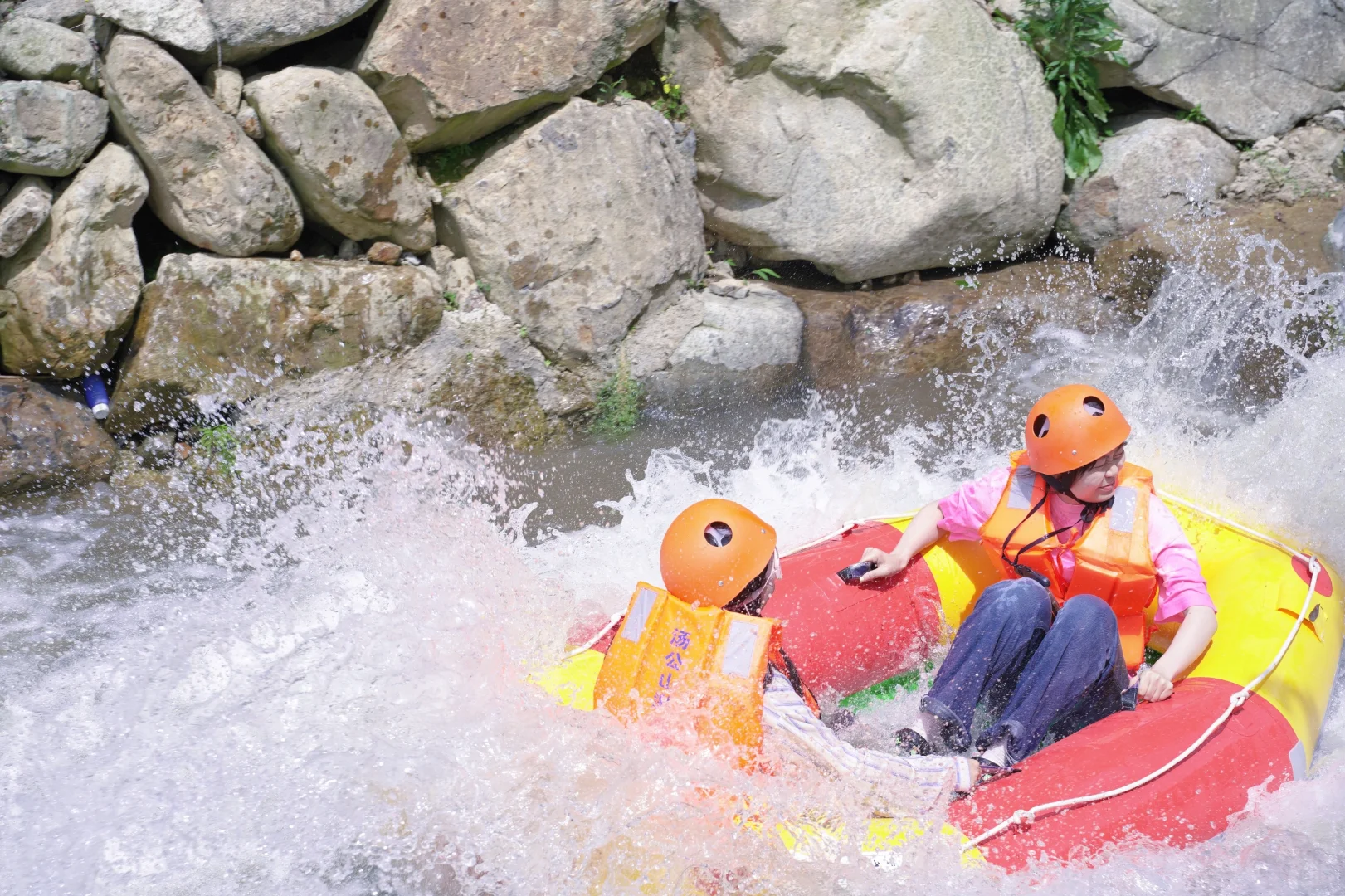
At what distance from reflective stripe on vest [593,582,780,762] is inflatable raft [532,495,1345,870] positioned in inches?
8.5

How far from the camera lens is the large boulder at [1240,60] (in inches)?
287

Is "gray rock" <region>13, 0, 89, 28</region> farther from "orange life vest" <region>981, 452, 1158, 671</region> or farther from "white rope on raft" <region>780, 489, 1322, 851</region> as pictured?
"orange life vest" <region>981, 452, 1158, 671</region>

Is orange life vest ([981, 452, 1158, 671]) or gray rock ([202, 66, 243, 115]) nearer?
orange life vest ([981, 452, 1158, 671])

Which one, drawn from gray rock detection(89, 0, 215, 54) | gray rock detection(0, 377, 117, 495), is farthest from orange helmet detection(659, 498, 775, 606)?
gray rock detection(89, 0, 215, 54)

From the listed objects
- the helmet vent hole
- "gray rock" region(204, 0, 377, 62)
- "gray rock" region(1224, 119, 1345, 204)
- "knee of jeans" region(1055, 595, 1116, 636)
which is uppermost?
"gray rock" region(204, 0, 377, 62)

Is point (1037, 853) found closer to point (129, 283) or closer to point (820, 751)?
point (820, 751)

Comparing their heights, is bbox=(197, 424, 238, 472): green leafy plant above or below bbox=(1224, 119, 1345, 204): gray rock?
below

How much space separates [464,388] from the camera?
5844 mm

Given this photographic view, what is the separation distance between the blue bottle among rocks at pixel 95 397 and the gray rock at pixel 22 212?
649mm

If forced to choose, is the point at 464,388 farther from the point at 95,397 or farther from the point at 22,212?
the point at 22,212

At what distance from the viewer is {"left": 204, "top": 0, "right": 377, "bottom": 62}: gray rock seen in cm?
533

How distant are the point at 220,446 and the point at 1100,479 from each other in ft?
13.0

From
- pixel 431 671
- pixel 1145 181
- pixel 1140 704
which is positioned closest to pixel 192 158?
pixel 431 671

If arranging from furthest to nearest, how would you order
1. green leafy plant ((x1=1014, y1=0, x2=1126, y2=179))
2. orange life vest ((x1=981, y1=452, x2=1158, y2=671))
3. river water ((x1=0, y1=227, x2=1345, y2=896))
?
green leafy plant ((x1=1014, y1=0, x2=1126, y2=179))
orange life vest ((x1=981, y1=452, x2=1158, y2=671))
river water ((x1=0, y1=227, x2=1345, y2=896))
